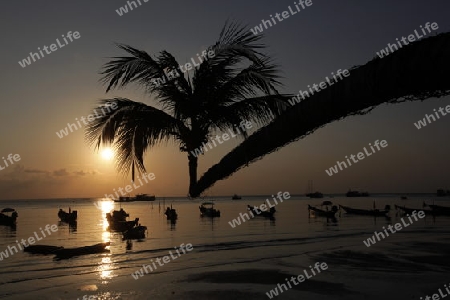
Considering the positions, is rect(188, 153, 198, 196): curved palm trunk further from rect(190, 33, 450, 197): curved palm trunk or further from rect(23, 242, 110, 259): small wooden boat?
rect(23, 242, 110, 259): small wooden boat

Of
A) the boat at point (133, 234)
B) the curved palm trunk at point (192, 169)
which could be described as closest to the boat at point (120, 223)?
the boat at point (133, 234)

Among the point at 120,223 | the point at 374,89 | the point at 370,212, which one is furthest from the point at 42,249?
the point at 370,212

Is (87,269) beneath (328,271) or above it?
above

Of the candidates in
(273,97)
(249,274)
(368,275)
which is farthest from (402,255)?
(273,97)

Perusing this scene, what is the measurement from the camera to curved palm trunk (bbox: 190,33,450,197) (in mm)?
1651

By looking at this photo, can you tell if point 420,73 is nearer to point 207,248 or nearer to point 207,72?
point 207,72

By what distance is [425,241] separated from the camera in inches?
1334

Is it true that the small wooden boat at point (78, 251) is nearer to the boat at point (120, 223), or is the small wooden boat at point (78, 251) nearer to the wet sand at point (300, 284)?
the wet sand at point (300, 284)

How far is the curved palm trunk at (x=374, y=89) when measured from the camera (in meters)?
1.65

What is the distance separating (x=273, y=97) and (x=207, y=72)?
2.71 feet

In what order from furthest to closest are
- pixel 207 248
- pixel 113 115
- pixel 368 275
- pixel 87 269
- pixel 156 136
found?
1. pixel 207 248
2. pixel 87 269
3. pixel 368 275
4. pixel 113 115
5. pixel 156 136

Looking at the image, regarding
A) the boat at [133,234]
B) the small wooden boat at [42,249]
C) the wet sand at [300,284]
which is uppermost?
the small wooden boat at [42,249]

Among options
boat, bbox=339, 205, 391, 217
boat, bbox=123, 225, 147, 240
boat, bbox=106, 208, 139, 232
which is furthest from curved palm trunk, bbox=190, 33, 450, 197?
boat, bbox=339, 205, 391, 217

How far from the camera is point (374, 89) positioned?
185cm
